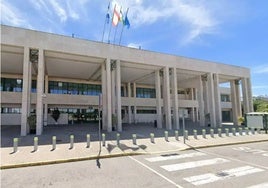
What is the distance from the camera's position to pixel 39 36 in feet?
65.8

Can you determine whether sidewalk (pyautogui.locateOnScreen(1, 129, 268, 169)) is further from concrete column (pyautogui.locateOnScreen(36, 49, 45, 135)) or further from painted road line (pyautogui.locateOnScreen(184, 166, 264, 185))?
concrete column (pyautogui.locateOnScreen(36, 49, 45, 135))

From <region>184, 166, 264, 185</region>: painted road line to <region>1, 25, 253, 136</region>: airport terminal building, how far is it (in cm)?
699

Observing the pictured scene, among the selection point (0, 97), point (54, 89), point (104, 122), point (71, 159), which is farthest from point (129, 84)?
point (71, 159)

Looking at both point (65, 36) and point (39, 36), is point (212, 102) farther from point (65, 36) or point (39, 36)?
point (39, 36)

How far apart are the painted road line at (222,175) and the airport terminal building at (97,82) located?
22.9ft

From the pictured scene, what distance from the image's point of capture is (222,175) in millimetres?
7582

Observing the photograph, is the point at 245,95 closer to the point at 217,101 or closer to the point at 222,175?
the point at 217,101

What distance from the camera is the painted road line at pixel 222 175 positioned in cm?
694

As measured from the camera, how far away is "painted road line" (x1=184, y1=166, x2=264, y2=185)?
22.8 ft

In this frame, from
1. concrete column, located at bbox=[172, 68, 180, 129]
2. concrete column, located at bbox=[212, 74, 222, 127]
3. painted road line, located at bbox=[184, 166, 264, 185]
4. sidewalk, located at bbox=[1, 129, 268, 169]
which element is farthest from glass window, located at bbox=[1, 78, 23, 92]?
painted road line, located at bbox=[184, 166, 264, 185]

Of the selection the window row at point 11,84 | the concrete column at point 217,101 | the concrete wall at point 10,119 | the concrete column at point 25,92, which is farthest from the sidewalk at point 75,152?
the window row at point 11,84

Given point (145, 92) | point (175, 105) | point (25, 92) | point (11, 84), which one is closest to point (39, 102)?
point (25, 92)

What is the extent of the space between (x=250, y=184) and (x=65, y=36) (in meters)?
20.3

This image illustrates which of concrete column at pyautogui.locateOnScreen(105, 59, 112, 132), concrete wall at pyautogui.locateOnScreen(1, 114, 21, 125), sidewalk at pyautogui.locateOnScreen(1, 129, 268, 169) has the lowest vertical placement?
sidewalk at pyautogui.locateOnScreen(1, 129, 268, 169)
